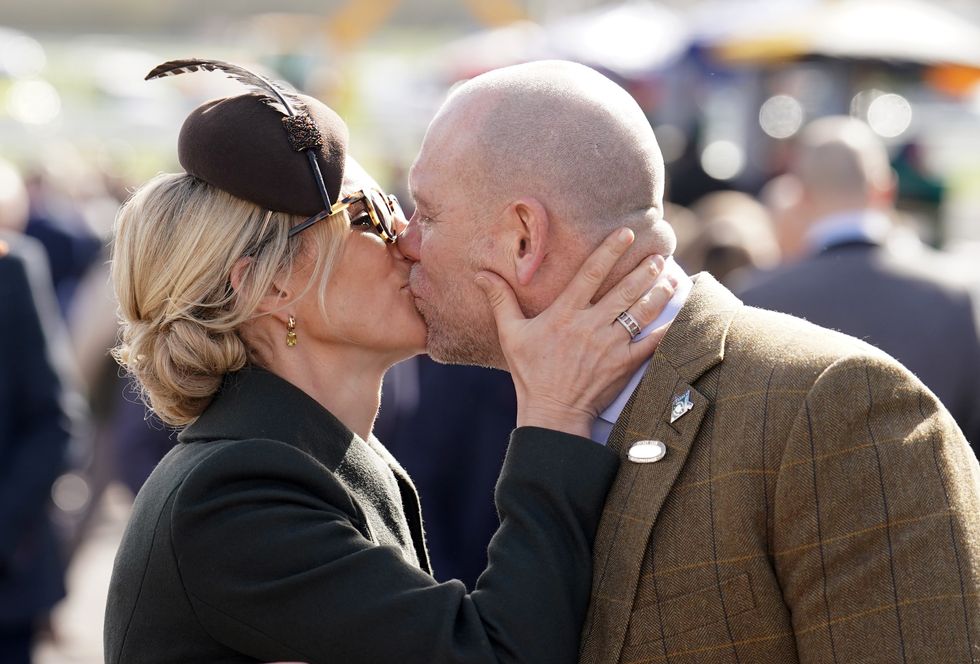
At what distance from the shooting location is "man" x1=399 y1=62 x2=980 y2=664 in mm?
2145

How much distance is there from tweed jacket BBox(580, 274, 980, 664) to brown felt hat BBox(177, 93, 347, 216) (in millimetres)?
850

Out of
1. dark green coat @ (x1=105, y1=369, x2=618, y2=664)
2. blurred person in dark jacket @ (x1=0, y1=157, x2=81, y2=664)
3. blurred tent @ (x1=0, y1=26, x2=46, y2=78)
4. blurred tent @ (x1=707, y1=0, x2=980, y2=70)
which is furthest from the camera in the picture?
blurred tent @ (x1=0, y1=26, x2=46, y2=78)

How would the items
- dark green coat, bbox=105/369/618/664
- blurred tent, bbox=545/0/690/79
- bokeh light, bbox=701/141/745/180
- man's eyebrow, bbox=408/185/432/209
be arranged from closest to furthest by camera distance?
dark green coat, bbox=105/369/618/664, man's eyebrow, bbox=408/185/432/209, bokeh light, bbox=701/141/745/180, blurred tent, bbox=545/0/690/79

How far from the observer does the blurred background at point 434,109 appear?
540cm

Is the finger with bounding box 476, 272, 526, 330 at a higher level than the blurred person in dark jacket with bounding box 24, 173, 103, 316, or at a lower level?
higher

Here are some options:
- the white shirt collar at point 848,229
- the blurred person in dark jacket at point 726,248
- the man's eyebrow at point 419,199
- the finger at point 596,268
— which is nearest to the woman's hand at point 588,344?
the finger at point 596,268

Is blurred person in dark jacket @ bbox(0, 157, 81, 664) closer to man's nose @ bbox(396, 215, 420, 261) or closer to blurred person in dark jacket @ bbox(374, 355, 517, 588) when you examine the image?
blurred person in dark jacket @ bbox(374, 355, 517, 588)

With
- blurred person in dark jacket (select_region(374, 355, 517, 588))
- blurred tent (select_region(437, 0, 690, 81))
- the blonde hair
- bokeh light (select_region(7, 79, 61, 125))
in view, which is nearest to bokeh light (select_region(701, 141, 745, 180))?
blurred tent (select_region(437, 0, 690, 81))

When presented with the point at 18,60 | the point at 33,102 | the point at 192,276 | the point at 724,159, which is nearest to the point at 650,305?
the point at 192,276

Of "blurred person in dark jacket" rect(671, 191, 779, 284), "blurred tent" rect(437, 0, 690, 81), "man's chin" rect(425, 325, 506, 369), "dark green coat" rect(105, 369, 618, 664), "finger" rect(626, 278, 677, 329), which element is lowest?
"blurred tent" rect(437, 0, 690, 81)

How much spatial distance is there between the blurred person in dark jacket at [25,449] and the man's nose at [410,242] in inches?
106

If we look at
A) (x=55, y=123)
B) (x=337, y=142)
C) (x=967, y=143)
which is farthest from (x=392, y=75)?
(x=337, y=142)

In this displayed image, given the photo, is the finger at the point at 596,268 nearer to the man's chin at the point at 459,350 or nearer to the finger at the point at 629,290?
the finger at the point at 629,290

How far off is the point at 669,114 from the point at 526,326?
1407 cm
